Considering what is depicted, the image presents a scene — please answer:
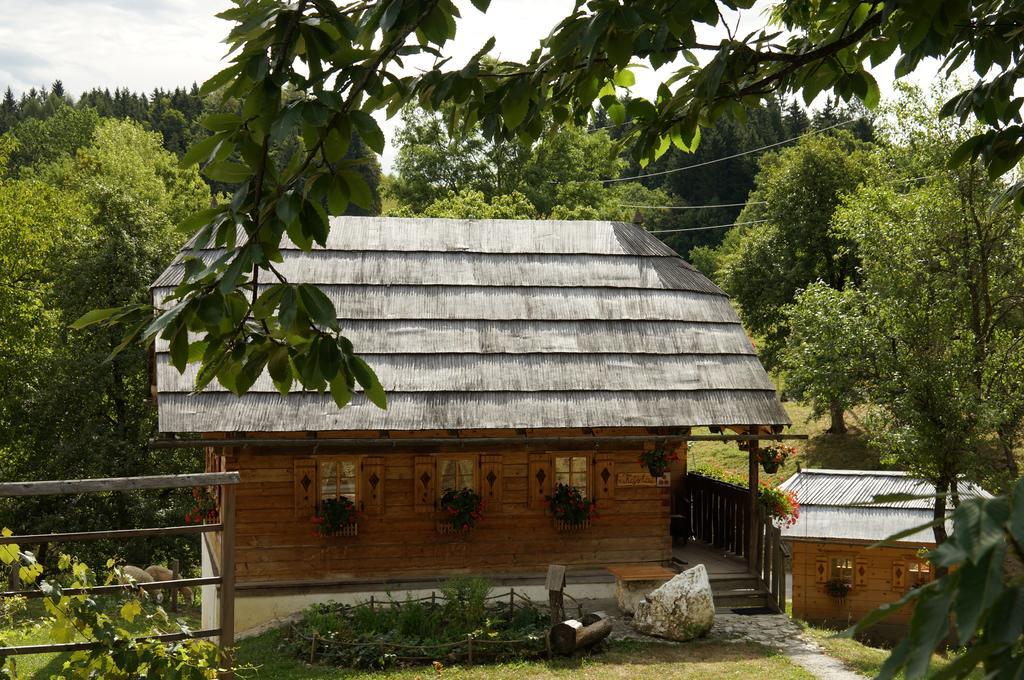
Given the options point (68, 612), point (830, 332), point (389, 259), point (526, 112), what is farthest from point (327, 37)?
point (830, 332)

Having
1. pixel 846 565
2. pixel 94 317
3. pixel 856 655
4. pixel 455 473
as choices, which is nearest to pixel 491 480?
pixel 455 473

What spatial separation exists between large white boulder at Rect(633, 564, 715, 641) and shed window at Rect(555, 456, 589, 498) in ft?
6.73

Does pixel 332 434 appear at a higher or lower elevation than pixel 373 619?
higher

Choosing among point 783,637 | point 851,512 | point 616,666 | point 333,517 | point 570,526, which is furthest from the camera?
point 851,512

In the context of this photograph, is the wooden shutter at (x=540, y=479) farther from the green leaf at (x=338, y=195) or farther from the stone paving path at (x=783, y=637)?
the green leaf at (x=338, y=195)

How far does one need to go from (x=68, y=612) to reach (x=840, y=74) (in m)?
4.35

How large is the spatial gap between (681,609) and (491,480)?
304 cm

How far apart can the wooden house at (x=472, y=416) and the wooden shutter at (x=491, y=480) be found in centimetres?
2

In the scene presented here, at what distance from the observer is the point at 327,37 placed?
2705 millimetres

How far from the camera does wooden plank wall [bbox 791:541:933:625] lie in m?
16.5

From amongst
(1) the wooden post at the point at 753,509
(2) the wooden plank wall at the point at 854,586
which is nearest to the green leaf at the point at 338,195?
(1) the wooden post at the point at 753,509

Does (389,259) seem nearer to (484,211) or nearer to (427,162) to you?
(484,211)

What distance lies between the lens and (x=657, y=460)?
12664mm

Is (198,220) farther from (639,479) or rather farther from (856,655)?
(639,479)
